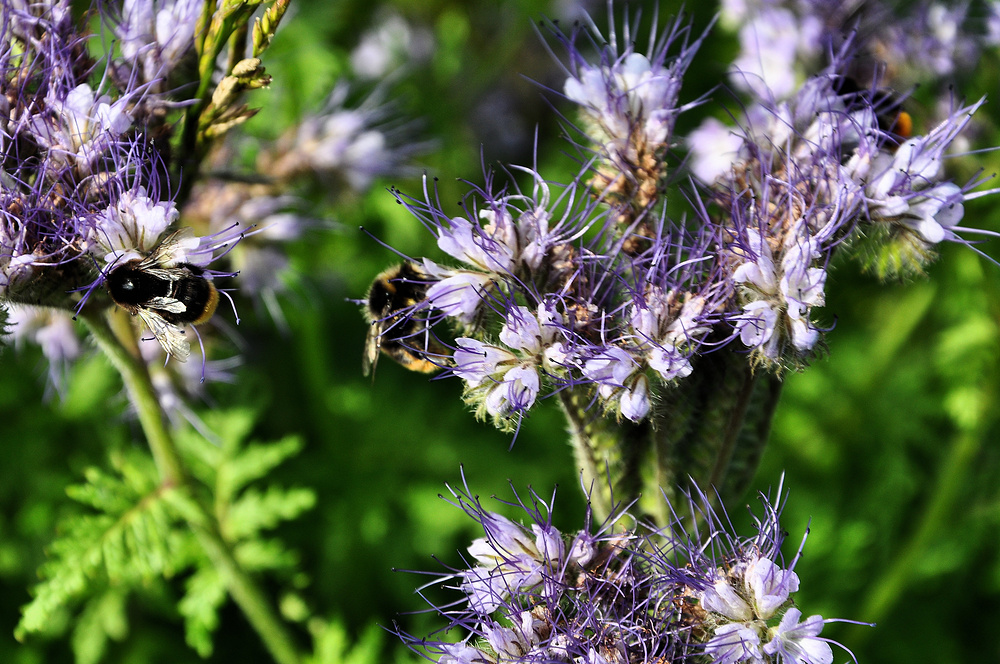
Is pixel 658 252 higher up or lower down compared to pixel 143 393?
higher up

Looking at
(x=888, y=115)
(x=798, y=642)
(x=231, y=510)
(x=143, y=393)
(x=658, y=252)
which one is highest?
(x=888, y=115)

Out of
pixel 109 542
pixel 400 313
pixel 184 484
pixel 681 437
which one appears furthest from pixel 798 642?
pixel 109 542

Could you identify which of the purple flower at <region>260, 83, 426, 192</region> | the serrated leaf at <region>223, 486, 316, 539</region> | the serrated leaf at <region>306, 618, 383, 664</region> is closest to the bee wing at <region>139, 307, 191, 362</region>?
the serrated leaf at <region>223, 486, 316, 539</region>

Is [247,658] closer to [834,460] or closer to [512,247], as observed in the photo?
[512,247]

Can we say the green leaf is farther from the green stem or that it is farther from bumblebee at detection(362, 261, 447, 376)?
bumblebee at detection(362, 261, 447, 376)

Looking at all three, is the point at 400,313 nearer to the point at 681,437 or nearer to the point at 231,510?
the point at 681,437

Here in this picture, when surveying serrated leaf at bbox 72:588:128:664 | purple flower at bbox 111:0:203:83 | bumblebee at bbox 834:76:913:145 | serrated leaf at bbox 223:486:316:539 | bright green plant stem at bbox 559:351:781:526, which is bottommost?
serrated leaf at bbox 72:588:128:664
